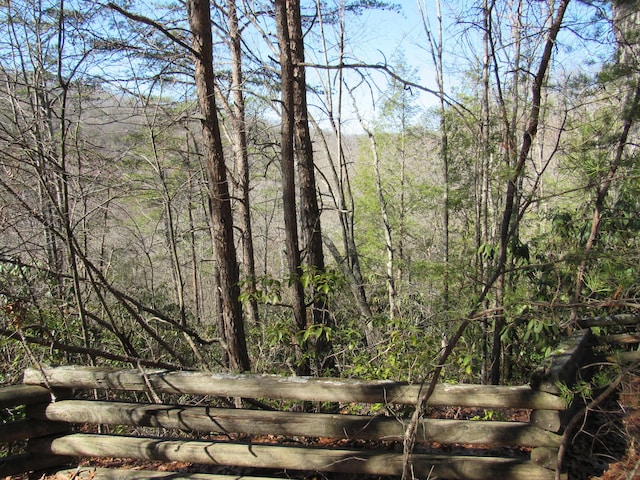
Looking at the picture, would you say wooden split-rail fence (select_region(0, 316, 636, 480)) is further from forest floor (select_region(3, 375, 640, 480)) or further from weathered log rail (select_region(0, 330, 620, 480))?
forest floor (select_region(3, 375, 640, 480))

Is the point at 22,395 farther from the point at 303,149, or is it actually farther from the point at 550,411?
the point at 303,149

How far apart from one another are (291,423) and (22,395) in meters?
1.99

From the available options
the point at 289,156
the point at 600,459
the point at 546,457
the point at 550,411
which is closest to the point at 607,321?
the point at 600,459

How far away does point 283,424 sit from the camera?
11.0 ft

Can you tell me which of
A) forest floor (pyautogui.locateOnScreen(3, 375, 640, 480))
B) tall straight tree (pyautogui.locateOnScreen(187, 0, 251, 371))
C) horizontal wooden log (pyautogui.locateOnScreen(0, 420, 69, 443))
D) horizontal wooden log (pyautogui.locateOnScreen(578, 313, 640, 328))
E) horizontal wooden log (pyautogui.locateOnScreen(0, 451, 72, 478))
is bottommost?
forest floor (pyautogui.locateOnScreen(3, 375, 640, 480))

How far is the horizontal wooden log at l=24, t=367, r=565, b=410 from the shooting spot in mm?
3168

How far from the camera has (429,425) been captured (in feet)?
10.6

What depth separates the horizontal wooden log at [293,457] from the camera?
3160 mm

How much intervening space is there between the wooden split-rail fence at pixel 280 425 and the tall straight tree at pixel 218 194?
5.64ft

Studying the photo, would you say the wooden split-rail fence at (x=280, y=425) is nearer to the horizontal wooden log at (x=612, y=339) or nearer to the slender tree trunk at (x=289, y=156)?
the horizontal wooden log at (x=612, y=339)

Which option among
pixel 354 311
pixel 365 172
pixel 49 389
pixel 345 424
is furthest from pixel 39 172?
pixel 365 172

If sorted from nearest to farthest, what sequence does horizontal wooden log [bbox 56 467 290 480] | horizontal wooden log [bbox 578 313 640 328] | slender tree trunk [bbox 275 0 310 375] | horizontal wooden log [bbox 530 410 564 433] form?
horizontal wooden log [bbox 530 410 564 433] < horizontal wooden log [bbox 56 467 290 480] < horizontal wooden log [bbox 578 313 640 328] < slender tree trunk [bbox 275 0 310 375]

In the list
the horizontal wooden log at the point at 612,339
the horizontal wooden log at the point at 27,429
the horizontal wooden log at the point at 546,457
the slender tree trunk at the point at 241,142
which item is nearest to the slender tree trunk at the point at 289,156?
the horizontal wooden log at the point at 27,429

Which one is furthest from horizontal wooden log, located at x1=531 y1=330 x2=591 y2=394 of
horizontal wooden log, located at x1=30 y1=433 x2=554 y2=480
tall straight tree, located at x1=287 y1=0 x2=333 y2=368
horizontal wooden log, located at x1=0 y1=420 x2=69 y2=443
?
horizontal wooden log, located at x1=0 y1=420 x2=69 y2=443
